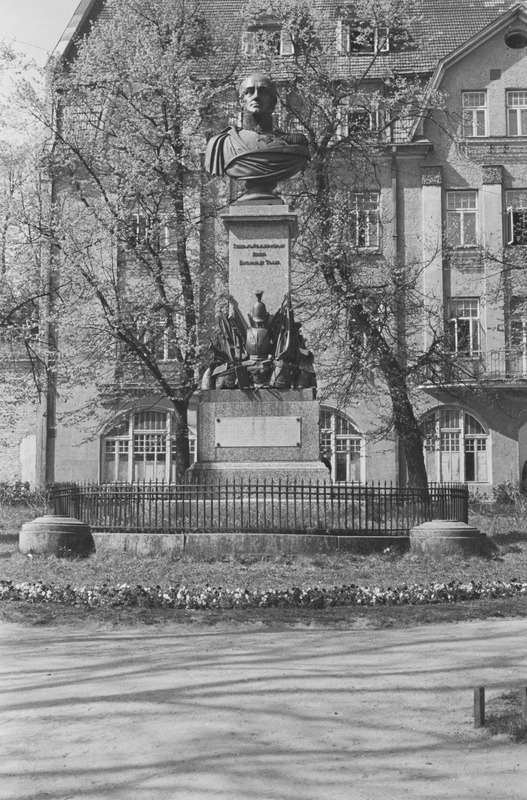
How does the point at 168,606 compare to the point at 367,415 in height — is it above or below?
below

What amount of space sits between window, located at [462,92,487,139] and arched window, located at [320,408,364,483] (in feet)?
35.7

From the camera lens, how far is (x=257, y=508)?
1312 cm

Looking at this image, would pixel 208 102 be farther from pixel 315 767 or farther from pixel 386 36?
pixel 315 767

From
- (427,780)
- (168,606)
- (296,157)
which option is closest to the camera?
(427,780)

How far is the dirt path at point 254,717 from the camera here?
4664 millimetres

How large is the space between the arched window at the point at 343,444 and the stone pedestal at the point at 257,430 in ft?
70.0

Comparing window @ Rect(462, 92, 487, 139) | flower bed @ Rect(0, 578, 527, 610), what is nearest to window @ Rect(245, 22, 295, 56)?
window @ Rect(462, 92, 487, 139)

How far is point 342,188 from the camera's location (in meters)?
25.5

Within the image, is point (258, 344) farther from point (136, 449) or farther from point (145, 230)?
point (136, 449)

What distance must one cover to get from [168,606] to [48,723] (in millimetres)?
3951

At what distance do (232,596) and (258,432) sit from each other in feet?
16.1

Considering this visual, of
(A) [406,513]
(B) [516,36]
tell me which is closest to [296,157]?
(A) [406,513]

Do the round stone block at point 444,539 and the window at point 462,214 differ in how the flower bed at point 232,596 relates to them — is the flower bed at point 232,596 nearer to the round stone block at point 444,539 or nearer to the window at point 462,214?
the round stone block at point 444,539

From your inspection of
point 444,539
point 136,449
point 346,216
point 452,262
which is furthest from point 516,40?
point 444,539
